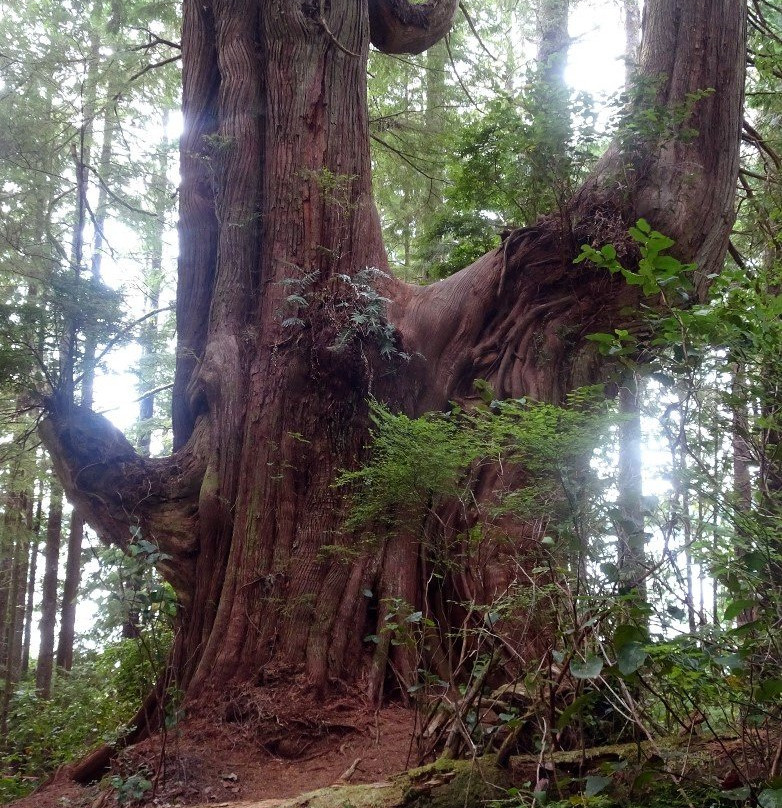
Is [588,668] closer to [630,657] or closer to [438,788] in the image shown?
[630,657]

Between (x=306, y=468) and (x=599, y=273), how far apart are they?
251 cm

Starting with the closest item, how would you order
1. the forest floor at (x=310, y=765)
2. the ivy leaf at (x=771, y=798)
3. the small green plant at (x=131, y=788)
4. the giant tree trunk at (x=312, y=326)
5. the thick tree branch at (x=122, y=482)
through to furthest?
the ivy leaf at (x=771, y=798) < the forest floor at (x=310, y=765) < the small green plant at (x=131, y=788) < the giant tree trunk at (x=312, y=326) < the thick tree branch at (x=122, y=482)

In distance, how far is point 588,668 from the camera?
80.3 inches

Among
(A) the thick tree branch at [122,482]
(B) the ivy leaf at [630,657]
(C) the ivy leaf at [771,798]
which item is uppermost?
(A) the thick tree branch at [122,482]

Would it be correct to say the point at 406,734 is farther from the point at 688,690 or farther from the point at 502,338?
the point at 502,338

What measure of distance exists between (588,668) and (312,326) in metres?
3.38

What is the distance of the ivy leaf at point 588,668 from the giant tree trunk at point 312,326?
2448mm

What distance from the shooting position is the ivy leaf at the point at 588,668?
2006 mm

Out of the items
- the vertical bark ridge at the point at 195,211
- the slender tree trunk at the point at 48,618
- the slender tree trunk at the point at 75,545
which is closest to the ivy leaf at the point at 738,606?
the vertical bark ridge at the point at 195,211

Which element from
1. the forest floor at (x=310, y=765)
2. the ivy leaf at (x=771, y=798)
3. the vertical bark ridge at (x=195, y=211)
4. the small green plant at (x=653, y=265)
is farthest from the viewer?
the vertical bark ridge at (x=195, y=211)

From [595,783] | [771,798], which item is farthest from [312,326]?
[771,798]

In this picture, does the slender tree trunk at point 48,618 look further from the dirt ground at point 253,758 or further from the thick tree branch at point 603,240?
the thick tree branch at point 603,240

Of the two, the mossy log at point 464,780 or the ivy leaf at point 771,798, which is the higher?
the ivy leaf at point 771,798

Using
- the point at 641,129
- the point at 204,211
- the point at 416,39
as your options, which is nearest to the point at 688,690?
the point at 641,129
